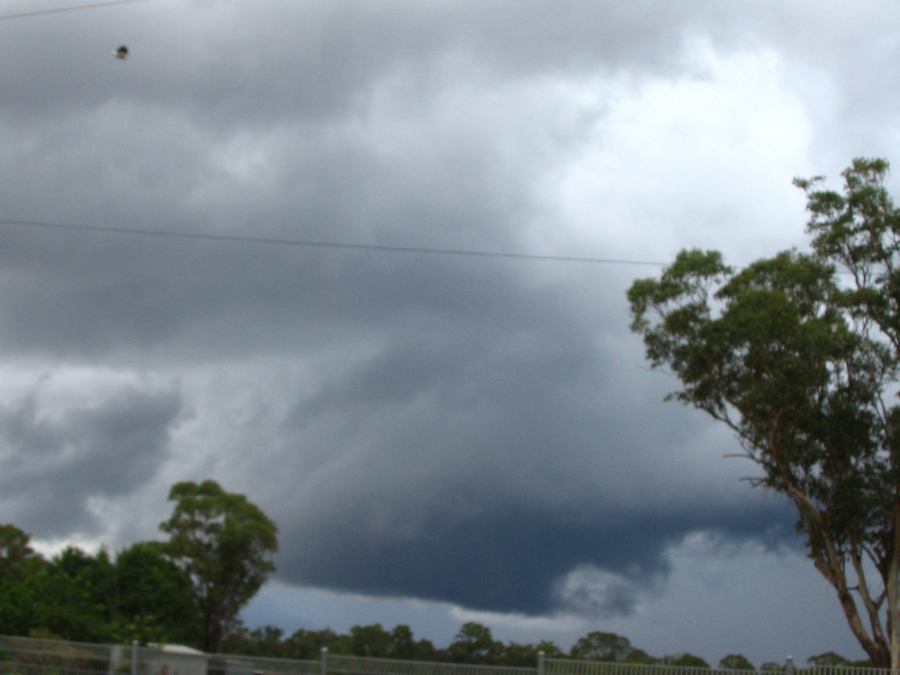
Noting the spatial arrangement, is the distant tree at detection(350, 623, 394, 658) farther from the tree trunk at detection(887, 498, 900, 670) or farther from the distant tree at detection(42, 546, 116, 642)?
the tree trunk at detection(887, 498, 900, 670)

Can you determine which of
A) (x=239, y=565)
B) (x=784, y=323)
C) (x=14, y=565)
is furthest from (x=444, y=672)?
(x=14, y=565)

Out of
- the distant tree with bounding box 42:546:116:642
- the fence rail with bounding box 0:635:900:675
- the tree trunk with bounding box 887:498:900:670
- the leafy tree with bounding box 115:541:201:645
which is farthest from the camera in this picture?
the leafy tree with bounding box 115:541:201:645

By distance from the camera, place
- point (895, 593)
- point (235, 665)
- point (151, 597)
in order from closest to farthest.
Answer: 1. point (235, 665)
2. point (895, 593)
3. point (151, 597)

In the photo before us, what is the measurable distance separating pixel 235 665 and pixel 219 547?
49542 millimetres

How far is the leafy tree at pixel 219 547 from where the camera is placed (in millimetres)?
66375

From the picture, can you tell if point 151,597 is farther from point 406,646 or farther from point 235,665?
point 235,665

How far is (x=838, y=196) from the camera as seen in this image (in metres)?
32.7

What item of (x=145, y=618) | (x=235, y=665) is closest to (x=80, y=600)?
(x=145, y=618)

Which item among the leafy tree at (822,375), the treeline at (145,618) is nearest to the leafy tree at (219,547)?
the treeline at (145,618)

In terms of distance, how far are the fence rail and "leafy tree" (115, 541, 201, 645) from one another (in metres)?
34.4

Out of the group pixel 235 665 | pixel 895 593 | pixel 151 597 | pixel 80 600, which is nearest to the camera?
pixel 235 665

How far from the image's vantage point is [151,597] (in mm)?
58000

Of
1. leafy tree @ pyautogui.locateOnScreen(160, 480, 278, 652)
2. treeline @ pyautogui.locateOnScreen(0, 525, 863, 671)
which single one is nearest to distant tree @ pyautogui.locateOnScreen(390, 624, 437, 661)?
treeline @ pyautogui.locateOnScreen(0, 525, 863, 671)

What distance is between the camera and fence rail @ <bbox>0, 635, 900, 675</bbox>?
16609mm
